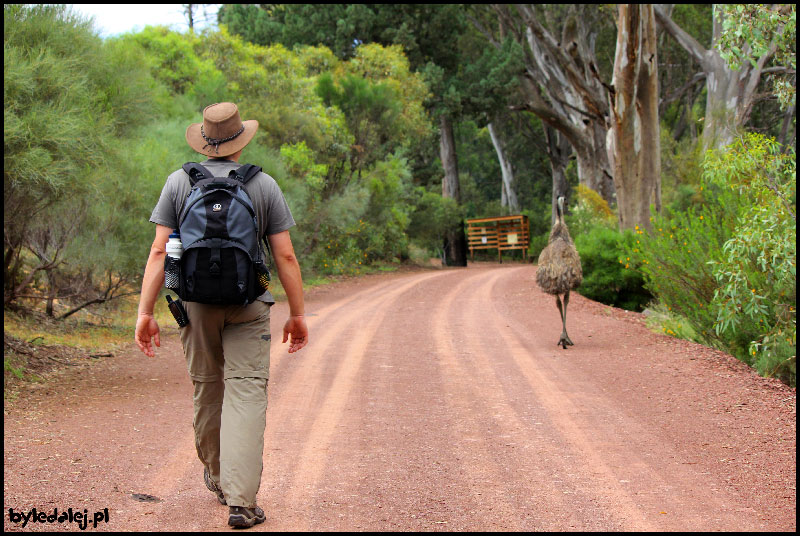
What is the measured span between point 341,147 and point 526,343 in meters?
16.2

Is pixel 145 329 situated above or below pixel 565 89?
below

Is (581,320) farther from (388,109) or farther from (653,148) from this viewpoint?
(388,109)

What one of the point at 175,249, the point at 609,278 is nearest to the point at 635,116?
the point at 609,278

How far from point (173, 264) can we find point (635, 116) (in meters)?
17.1

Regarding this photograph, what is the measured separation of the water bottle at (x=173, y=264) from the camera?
4.26 metres

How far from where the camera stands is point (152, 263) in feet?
14.6

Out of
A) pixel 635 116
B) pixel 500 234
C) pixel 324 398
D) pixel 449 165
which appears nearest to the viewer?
pixel 324 398

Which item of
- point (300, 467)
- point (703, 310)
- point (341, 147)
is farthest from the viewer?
point (341, 147)

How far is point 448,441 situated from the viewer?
6.50 meters

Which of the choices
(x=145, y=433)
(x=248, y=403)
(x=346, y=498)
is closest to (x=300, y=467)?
(x=346, y=498)

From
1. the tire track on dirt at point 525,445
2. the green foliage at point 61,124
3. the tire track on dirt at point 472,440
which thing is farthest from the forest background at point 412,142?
the tire track on dirt at point 472,440

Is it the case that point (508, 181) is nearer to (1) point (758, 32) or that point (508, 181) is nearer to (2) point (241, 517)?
(1) point (758, 32)

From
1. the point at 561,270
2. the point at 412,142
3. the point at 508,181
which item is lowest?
the point at 561,270

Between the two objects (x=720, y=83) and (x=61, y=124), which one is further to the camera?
(x=720, y=83)
